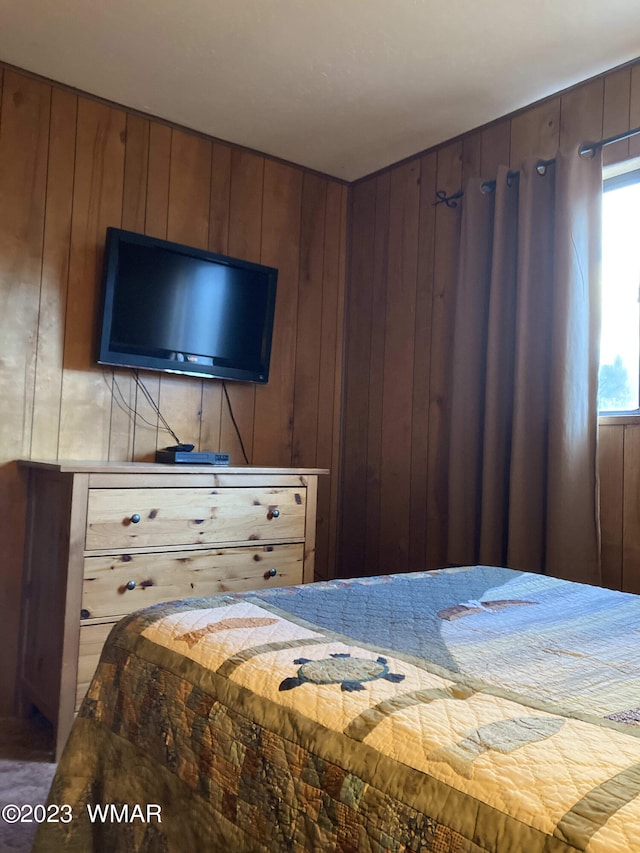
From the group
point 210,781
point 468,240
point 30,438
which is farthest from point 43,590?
point 468,240

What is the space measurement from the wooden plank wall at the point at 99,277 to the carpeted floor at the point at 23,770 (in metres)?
0.21

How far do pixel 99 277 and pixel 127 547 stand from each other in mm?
1169

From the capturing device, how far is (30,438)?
2576mm

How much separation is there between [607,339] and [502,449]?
0.58 metres

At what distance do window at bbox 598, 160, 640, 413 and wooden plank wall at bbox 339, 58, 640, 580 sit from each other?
0.15 meters

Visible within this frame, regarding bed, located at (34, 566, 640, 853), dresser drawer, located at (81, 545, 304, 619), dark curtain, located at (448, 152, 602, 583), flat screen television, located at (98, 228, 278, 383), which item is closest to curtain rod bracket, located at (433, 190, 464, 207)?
dark curtain, located at (448, 152, 602, 583)

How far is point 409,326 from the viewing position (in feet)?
10.5

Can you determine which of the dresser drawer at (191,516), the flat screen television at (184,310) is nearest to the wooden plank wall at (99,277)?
the flat screen television at (184,310)

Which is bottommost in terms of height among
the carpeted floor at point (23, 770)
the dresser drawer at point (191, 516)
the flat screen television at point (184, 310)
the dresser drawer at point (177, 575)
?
the carpeted floor at point (23, 770)

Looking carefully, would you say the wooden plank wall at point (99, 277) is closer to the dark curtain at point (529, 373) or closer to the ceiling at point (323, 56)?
the ceiling at point (323, 56)

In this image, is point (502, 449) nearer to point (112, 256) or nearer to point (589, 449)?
point (589, 449)

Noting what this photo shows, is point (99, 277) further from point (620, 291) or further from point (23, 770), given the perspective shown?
point (620, 291)

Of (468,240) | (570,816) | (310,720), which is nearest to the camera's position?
(570,816)

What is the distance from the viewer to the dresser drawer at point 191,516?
2174mm
